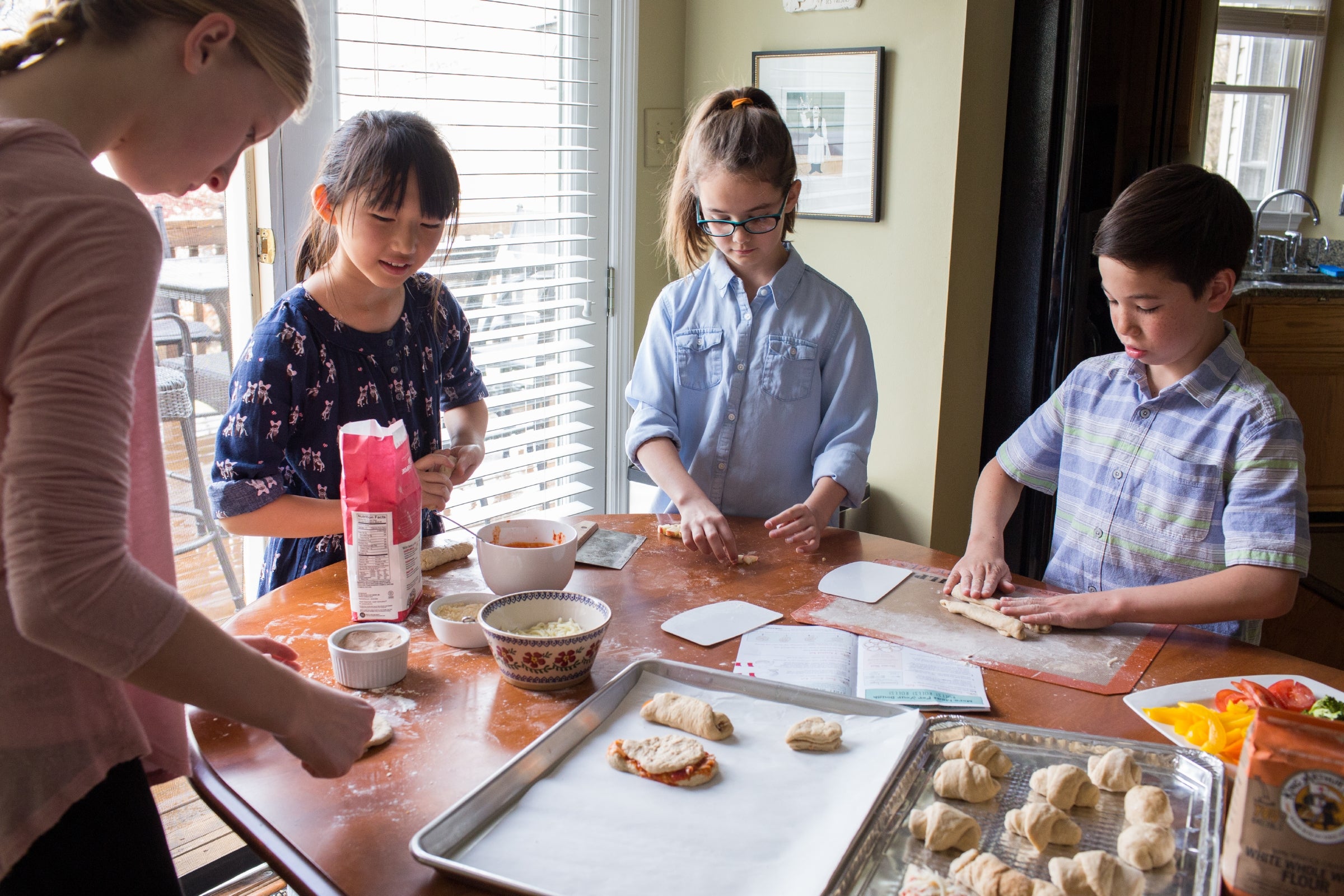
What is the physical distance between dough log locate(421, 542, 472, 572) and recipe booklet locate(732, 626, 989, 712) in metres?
0.50

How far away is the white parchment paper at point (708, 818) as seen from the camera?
0.84m

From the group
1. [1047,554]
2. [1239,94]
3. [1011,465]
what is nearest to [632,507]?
[1047,554]

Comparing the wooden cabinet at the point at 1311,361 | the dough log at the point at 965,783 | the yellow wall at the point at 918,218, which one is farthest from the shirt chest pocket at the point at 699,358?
the wooden cabinet at the point at 1311,361

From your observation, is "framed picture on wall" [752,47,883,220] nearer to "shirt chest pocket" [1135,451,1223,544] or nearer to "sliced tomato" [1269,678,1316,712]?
"shirt chest pocket" [1135,451,1223,544]

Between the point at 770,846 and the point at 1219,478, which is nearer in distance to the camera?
the point at 770,846

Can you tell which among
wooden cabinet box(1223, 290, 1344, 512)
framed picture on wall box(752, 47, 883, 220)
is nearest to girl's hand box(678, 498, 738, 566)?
framed picture on wall box(752, 47, 883, 220)

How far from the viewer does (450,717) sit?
1.08m

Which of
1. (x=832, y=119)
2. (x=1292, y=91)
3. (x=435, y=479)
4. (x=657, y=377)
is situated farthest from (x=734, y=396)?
(x=1292, y=91)

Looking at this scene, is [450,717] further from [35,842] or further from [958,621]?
[958,621]

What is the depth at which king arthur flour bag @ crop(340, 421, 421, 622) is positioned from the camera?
4.06ft

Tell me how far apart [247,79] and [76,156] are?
0.54 feet

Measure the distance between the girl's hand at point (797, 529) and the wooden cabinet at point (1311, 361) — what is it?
268cm

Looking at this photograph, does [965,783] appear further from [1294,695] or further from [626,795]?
[1294,695]

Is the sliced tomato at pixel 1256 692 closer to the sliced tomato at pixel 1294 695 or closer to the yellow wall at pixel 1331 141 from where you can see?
the sliced tomato at pixel 1294 695
